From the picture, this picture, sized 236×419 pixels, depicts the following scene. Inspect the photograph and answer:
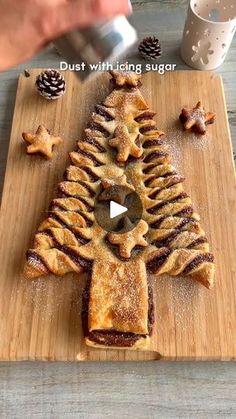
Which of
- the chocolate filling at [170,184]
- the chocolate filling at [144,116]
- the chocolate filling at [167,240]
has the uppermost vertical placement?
the chocolate filling at [144,116]

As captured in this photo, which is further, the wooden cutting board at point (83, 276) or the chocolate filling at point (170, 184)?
the chocolate filling at point (170, 184)

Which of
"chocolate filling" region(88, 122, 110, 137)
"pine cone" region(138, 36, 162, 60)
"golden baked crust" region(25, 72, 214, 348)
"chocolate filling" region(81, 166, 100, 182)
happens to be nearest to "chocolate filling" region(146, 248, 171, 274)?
"golden baked crust" region(25, 72, 214, 348)

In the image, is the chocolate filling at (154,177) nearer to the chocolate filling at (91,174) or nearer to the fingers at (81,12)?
the chocolate filling at (91,174)

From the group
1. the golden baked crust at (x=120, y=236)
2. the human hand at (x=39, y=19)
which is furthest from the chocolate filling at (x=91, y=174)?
the human hand at (x=39, y=19)

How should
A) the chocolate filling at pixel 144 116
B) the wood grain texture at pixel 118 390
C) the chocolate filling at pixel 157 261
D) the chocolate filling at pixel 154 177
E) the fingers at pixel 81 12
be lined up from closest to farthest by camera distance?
the fingers at pixel 81 12, the wood grain texture at pixel 118 390, the chocolate filling at pixel 157 261, the chocolate filling at pixel 154 177, the chocolate filling at pixel 144 116

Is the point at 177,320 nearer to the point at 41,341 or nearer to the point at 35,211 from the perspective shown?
the point at 41,341

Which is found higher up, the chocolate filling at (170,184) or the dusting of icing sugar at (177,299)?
the chocolate filling at (170,184)

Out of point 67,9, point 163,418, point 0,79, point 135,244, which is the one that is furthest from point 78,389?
point 0,79

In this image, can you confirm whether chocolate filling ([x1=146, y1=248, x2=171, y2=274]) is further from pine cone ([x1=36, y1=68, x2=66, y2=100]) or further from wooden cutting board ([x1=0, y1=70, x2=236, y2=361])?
pine cone ([x1=36, y1=68, x2=66, y2=100])
